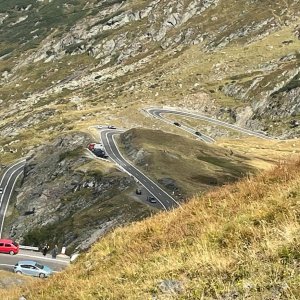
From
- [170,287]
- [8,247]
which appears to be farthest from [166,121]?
[170,287]

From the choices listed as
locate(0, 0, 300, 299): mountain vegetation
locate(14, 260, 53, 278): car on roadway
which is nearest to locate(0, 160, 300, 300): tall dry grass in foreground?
locate(0, 0, 300, 299): mountain vegetation

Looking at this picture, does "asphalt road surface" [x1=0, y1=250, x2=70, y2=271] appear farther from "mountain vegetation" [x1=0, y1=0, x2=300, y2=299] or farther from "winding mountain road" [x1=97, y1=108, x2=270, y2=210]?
"winding mountain road" [x1=97, y1=108, x2=270, y2=210]

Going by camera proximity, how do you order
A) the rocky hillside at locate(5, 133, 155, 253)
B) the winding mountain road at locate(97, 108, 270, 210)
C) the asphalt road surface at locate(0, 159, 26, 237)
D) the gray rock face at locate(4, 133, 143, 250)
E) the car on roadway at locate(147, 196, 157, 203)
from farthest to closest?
the asphalt road surface at locate(0, 159, 26, 237) < the winding mountain road at locate(97, 108, 270, 210) < the car on roadway at locate(147, 196, 157, 203) < the gray rock face at locate(4, 133, 143, 250) < the rocky hillside at locate(5, 133, 155, 253)

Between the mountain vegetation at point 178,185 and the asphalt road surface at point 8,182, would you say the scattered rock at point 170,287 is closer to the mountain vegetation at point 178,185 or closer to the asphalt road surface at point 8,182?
the mountain vegetation at point 178,185

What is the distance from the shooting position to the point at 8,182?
109312 millimetres

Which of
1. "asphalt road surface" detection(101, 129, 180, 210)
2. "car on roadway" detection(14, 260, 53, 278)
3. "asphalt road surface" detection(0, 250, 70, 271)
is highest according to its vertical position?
"car on roadway" detection(14, 260, 53, 278)

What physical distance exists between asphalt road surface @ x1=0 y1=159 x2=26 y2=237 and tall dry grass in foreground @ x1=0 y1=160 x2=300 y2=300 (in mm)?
79284

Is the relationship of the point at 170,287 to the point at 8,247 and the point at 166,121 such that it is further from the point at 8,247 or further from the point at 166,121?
the point at 166,121

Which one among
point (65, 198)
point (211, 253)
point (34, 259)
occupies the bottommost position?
point (65, 198)

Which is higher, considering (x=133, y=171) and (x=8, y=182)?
(x=133, y=171)

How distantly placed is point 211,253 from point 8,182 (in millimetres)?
107686

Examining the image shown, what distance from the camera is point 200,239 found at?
9289 millimetres

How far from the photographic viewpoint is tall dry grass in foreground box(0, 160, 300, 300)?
23.3 feet

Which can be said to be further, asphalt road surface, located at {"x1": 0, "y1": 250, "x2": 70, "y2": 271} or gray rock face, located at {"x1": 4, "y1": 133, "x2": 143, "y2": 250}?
gray rock face, located at {"x1": 4, "y1": 133, "x2": 143, "y2": 250}
